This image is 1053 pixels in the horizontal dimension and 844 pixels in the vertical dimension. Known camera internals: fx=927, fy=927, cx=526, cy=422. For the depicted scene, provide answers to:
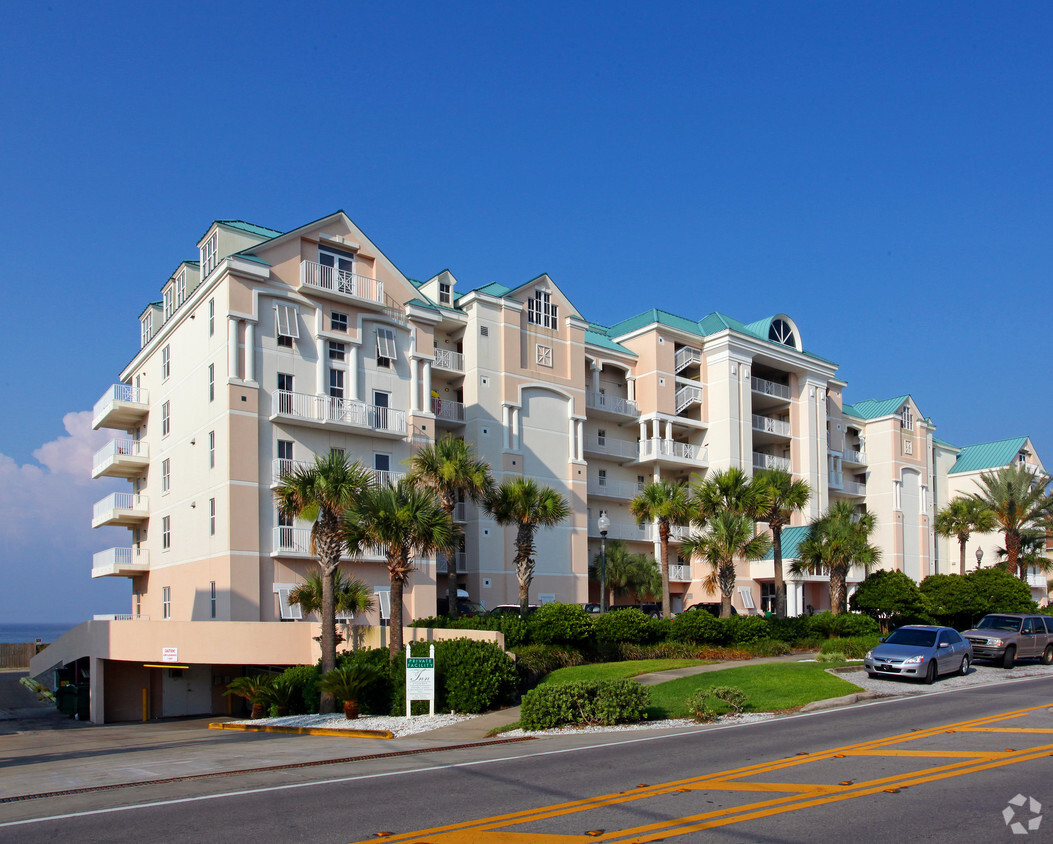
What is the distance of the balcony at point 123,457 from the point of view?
41.6 m

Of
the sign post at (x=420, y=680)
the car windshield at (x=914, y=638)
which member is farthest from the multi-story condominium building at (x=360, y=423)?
the car windshield at (x=914, y=638)

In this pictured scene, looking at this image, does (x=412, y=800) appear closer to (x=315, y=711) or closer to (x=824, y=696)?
(x=824, y=696)

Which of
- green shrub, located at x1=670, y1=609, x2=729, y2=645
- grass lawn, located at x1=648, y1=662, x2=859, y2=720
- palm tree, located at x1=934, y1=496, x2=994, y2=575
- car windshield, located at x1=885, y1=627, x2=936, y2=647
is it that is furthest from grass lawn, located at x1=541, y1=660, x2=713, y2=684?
palm tree, located at x1=934, y1=496, x2=994, y2=575

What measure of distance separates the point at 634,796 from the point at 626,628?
812 inches

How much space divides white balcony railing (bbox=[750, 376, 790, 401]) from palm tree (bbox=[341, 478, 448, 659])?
34.1 metres

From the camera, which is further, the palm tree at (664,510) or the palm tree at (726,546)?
the palm tree at (664,510)

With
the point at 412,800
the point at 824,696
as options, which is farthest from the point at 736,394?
the point at 412,800

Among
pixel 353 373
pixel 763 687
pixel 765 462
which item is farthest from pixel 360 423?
pixel 765 462

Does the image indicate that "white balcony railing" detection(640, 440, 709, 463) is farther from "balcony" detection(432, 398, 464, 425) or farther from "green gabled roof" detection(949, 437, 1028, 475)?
"green gabled roof" detection(949, 437, 1028, 475)

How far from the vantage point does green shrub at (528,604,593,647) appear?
28547 millimetres

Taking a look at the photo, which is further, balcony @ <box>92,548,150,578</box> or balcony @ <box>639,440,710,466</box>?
balcony @ <box>639,440,710,466</box>

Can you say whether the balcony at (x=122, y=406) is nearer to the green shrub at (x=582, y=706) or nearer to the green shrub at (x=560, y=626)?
the green shrub at (x=560, y=626)

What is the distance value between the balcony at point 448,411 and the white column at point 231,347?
10.2m

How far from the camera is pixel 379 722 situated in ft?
73.2
